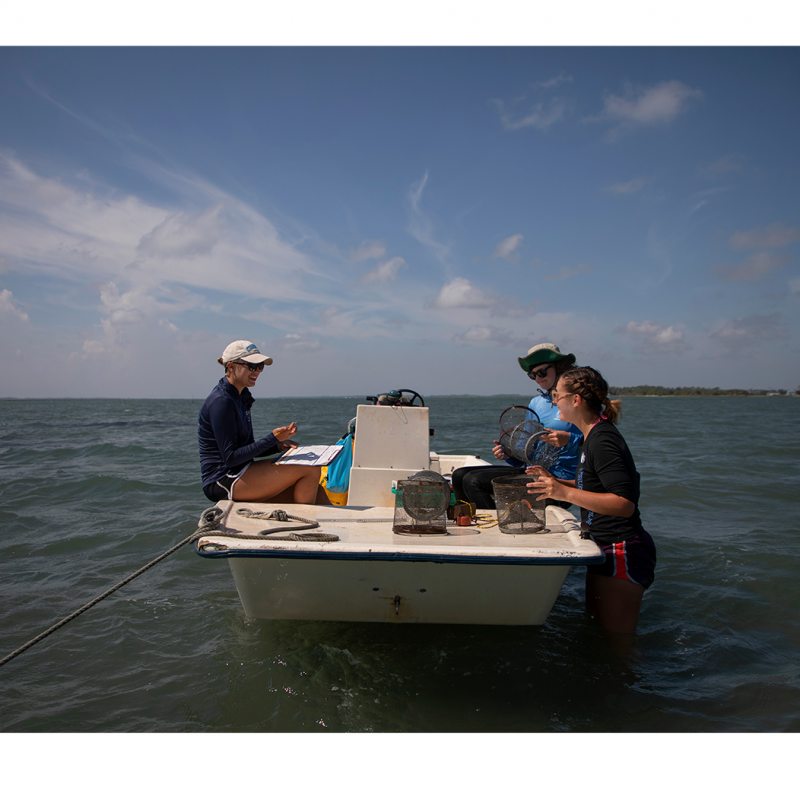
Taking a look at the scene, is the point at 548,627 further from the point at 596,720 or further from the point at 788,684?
the point at 788,684

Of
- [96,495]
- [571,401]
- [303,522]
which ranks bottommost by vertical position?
[96,495]

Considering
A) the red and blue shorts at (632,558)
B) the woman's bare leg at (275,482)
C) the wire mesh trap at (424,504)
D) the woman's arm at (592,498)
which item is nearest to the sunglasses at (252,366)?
the woman's bare leg at (275,482)

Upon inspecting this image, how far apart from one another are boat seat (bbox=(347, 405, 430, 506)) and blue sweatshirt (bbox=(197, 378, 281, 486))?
32.4 inches

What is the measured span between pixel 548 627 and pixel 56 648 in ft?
13.3

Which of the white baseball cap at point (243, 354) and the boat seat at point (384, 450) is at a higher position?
the white baseball cap at point (243, 354)

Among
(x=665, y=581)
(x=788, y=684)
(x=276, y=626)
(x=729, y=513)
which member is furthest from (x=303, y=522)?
(x=729, y=513)

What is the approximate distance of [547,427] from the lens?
5051 mm

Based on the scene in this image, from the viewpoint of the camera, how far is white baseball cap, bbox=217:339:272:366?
4.89 m

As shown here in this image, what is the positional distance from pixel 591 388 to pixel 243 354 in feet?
9.17

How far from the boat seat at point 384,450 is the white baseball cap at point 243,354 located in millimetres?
1057

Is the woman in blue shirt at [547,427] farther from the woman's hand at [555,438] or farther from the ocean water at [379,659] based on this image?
the ocean water at [379,659]

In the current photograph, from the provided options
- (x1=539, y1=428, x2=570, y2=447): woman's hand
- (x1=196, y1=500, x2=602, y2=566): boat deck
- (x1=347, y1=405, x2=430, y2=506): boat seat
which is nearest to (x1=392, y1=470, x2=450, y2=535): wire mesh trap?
(x1=196, y1=500, x2=602, y2=566): boat deck

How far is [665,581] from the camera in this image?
6.46 meters

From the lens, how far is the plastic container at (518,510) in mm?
4320
